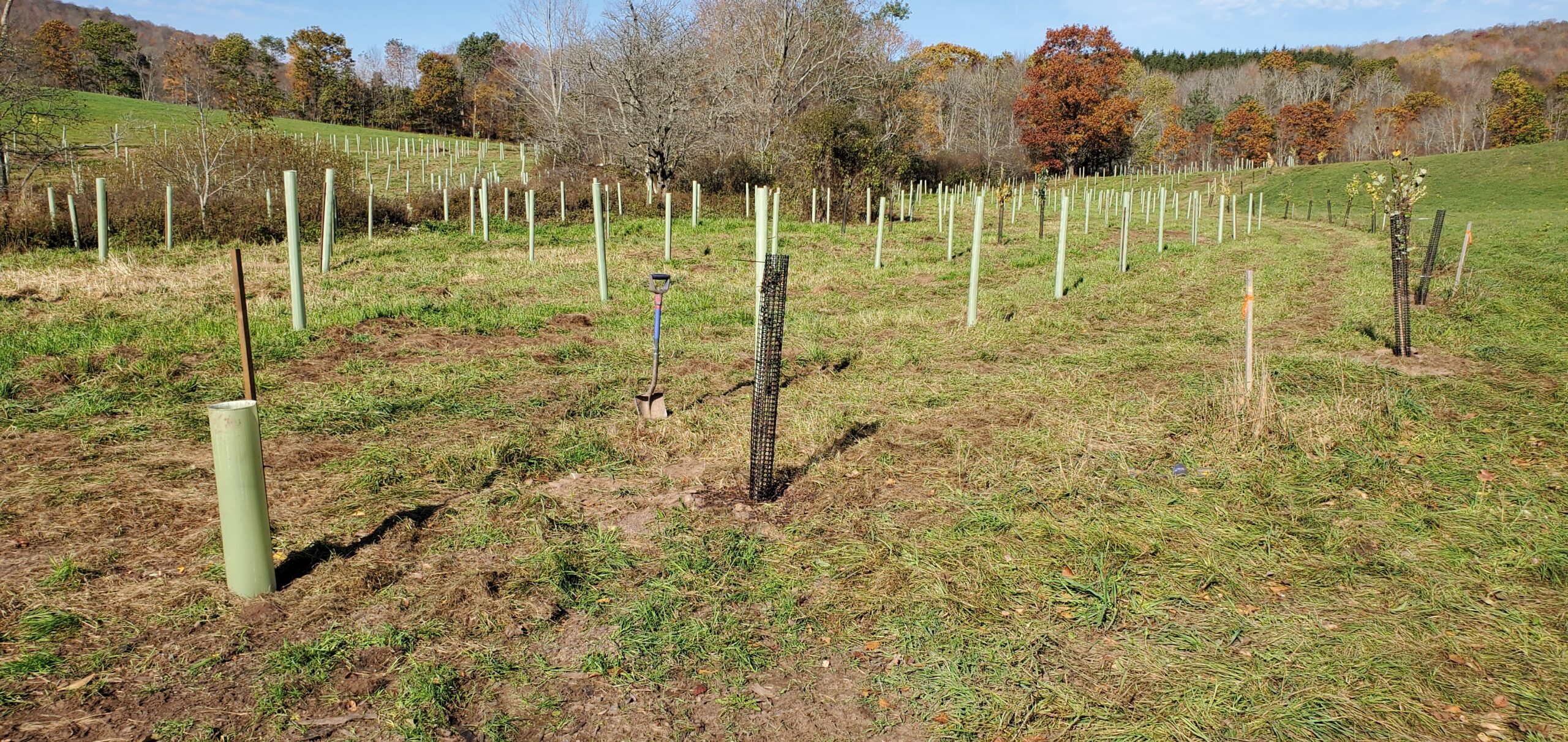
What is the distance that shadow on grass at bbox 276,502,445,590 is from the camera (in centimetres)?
400

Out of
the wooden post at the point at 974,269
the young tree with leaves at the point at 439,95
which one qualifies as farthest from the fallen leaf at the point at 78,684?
the young tree with leaves at the point at 439,95

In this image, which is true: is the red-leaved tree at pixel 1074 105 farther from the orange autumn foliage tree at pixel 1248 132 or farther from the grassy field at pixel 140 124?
the grassy field at pixel 140 124

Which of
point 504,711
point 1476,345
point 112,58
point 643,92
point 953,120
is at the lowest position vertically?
point 504,711

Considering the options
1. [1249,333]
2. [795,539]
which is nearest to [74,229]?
[795,539]

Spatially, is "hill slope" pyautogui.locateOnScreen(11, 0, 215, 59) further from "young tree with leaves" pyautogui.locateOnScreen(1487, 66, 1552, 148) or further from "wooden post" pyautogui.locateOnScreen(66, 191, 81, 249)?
"young tree with leaves" pyautogui.locateOnScreen(1487, 66, 1552, 148)

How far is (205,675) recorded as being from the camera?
3.19 meters

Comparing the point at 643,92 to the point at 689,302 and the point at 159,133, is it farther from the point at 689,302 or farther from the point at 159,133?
the point at 159,133

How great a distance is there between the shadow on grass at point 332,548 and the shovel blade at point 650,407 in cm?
198

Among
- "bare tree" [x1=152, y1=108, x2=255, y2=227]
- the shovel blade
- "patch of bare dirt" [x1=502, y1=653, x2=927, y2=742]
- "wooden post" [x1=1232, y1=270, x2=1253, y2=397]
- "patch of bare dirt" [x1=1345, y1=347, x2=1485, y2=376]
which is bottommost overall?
"patch of bare dirt" [x1=502, y1=653, x2=927, y2=742]

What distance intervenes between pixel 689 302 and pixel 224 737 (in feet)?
31.3

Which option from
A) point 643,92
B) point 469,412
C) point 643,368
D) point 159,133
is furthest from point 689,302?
point 159,133

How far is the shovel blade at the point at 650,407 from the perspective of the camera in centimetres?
659

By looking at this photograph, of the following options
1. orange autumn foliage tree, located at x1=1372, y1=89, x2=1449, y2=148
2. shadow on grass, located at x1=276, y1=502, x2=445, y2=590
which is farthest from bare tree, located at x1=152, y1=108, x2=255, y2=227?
orange autumn foliage tree, located at x1=1372, y1=89, x2=1449, y2=148

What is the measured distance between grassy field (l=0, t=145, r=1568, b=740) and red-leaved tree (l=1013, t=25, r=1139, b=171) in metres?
64.3
